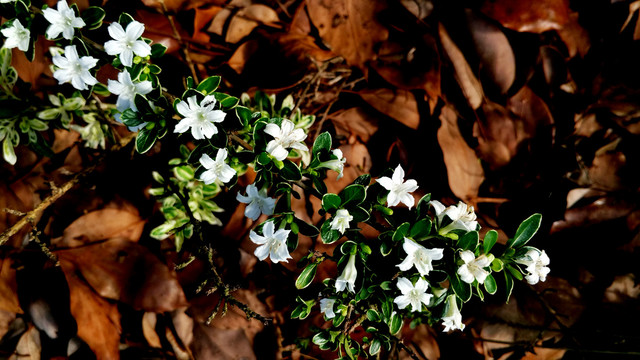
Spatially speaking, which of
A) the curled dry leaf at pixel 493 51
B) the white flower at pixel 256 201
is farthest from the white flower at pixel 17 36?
the curled dry leaf at pixel 493 51

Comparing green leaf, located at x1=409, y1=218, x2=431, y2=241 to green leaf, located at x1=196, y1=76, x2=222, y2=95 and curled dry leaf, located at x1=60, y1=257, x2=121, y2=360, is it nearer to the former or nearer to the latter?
green leaf, located at x1=196, y1=76, x2=222, y2=95

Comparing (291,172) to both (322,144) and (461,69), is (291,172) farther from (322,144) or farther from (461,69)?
(461,69)

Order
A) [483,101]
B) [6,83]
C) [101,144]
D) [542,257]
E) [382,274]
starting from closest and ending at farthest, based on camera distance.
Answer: [542,257] < [382,274] < [6,83] < [101,144] < [483,101]

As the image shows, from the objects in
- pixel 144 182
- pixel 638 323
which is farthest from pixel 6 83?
pixel 638 323

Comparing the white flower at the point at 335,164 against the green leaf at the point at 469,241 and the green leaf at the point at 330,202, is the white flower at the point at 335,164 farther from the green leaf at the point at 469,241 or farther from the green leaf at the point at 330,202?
the green leaf at the point at 469,241

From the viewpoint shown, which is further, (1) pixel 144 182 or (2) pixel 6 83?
(1) pixel 144 182

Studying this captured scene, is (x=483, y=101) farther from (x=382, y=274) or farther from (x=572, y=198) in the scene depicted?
(x=382, y=274)

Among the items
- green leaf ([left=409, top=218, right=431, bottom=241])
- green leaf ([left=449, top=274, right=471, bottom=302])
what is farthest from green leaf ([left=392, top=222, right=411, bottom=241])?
green leaf ([left=449, top=274, right=471, bottom=302])
